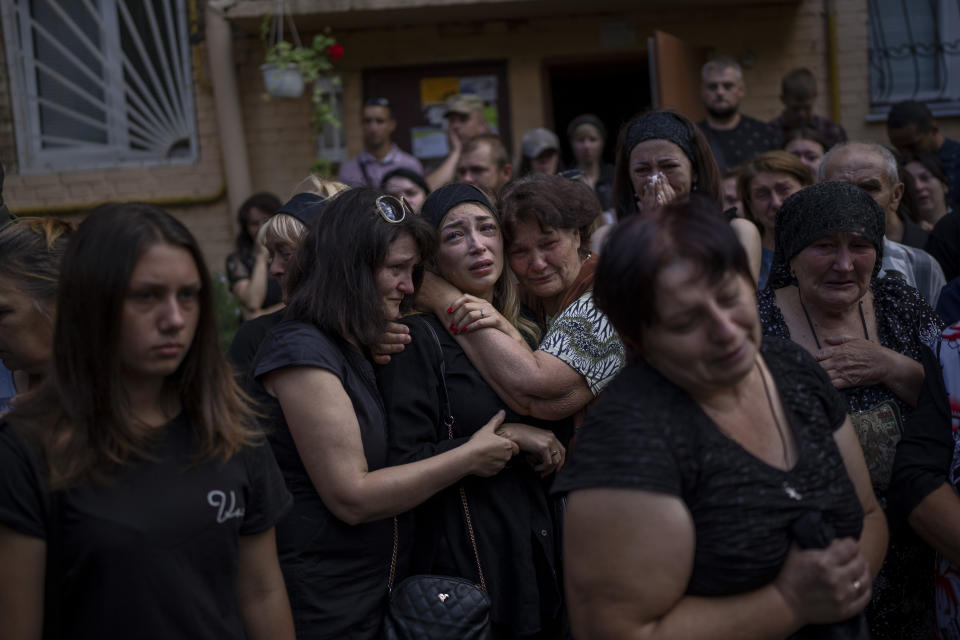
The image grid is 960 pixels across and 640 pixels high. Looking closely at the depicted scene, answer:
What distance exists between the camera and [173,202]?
816 centimetres

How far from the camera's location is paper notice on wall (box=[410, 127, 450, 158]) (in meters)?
8.20

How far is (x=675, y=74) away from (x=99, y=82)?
205 inches

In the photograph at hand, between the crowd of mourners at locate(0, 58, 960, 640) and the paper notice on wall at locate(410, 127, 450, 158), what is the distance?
4640 millimetres

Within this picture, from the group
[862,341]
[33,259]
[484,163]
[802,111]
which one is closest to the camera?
[33,259]

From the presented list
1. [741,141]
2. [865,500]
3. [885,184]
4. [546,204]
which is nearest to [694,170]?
[546,204]

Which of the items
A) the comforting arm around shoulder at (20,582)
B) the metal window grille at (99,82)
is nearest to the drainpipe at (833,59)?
the metal window grille at (99,82)

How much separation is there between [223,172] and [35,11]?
2262 millimetres

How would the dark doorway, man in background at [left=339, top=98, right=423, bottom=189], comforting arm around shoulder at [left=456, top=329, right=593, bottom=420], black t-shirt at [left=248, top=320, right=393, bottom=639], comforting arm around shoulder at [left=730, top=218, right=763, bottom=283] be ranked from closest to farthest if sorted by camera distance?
black t-shirt at [left=248, top=320, right=393, bottom=639], comforting arm around shoulder at [left=456, top=329, right=593, bottom=420], comforting arm around shoulder at [left=730, top=218, right=763, bottom=283], man in background at [left=339, top=98, right=423, bottom=189], the dark doorway

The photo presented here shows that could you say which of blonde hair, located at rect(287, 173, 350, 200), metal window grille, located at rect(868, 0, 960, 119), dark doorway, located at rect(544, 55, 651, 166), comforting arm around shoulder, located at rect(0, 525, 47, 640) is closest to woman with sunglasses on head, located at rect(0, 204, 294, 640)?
comforting arm around shoulder, located at rect(0, 525, 47, 640)

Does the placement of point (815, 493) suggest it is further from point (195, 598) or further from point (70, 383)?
point (70, 383)

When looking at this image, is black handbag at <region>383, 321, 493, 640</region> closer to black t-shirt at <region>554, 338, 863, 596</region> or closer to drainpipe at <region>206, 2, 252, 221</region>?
black t-shirt at <region>554, 338, 863, 596</region>

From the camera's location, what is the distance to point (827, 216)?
2.72 m

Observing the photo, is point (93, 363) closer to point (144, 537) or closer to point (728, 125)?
point (144, 537)

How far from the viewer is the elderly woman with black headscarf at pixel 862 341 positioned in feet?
8.86
